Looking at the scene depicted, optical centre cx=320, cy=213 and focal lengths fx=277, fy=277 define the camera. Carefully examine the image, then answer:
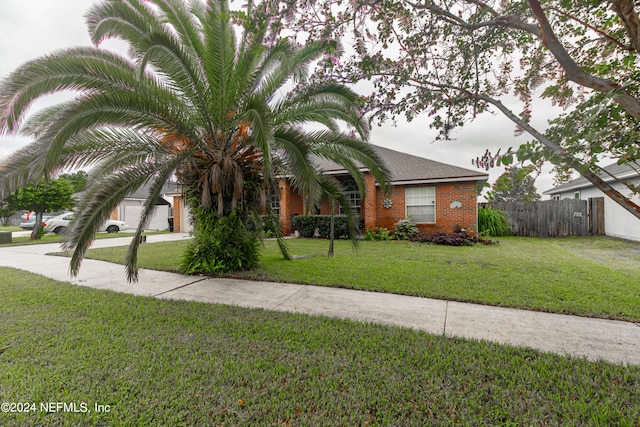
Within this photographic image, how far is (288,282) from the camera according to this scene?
5625 mm

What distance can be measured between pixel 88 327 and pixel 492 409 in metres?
4.28

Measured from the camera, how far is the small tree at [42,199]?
13.4 m

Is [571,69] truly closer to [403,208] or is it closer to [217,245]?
[217,245]

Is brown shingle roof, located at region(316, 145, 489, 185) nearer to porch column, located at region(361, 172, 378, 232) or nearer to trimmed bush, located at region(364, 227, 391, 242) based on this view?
porch column, located at region(361, 172, 378, 232)

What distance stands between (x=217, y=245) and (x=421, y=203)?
995 centimetres

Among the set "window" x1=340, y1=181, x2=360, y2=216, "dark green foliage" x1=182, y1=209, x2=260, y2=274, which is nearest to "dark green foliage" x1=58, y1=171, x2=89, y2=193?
"dark green foliage" x1=182, y1=209, x2=260, y2=274

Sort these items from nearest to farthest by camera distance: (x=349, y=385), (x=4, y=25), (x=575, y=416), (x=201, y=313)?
(x=575, y=416)
(x=349, y=385)
(x=201, y=313)
(x=4, y=25)

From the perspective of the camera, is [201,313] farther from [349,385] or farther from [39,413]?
[349,385]

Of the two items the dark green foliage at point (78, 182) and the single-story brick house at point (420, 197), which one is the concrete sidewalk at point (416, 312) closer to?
the dark green foliage at point (78, 182)

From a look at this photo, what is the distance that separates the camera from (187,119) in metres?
5.32

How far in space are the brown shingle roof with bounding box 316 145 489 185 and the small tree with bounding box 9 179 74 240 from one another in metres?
13.7

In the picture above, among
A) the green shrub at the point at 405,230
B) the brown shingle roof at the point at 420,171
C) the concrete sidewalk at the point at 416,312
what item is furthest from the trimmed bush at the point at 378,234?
the concrete sidewalk at the point at 416,312

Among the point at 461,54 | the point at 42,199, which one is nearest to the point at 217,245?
the point at 461,54

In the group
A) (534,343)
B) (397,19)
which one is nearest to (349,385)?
(534,343)
